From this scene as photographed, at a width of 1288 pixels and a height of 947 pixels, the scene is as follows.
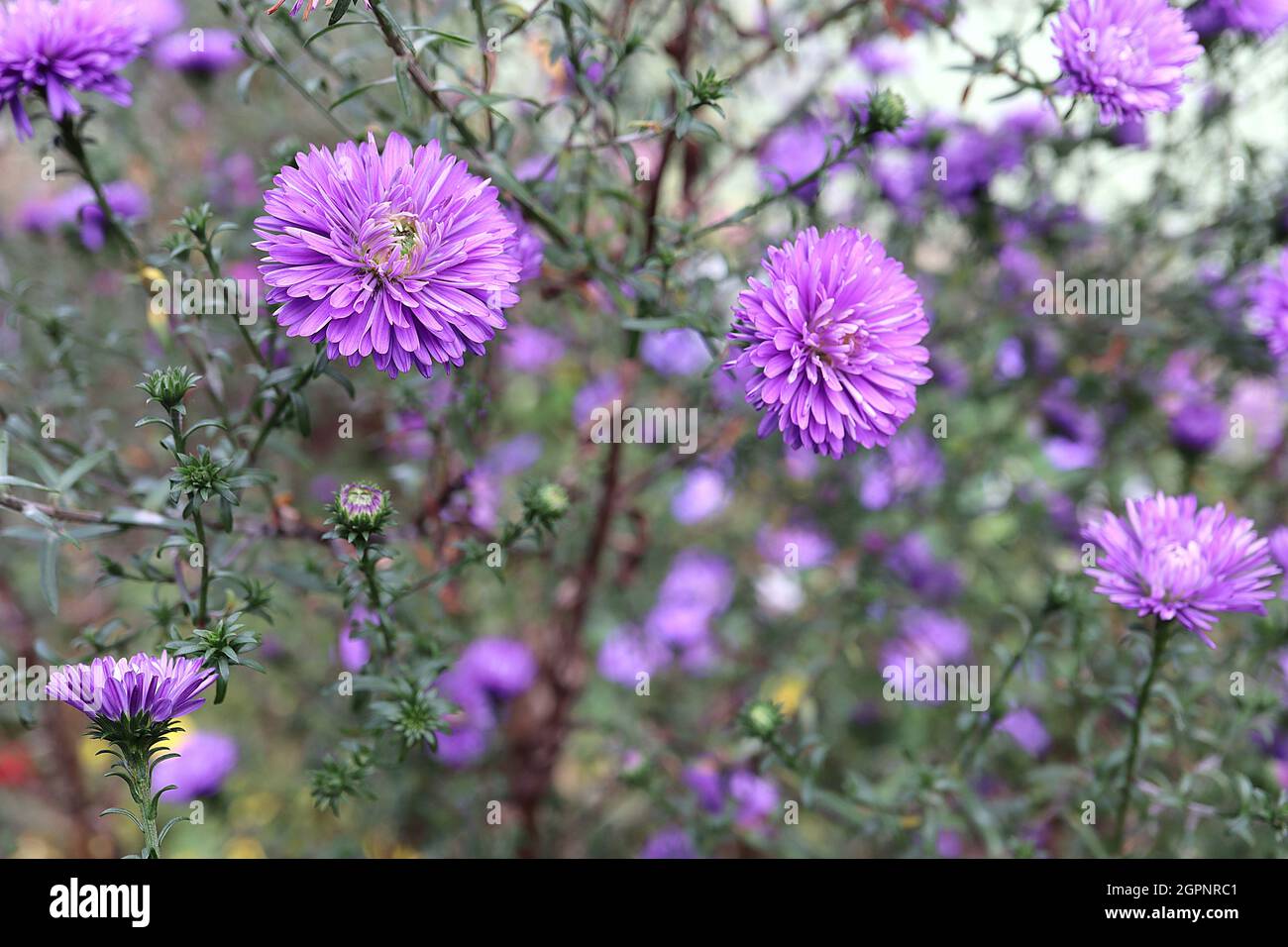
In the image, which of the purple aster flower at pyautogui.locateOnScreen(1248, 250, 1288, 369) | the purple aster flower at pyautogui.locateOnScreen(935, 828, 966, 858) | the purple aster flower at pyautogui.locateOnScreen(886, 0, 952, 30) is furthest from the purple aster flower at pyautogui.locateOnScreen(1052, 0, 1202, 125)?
the purple aster flower at pyautogui.locateOnScreen(935, 828, 966, 858)

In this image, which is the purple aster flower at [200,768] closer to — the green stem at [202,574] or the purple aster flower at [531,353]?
the green stem at [202,574]

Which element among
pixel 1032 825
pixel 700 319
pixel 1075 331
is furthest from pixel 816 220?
pixel 1032 825

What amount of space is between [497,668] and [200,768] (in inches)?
24.2

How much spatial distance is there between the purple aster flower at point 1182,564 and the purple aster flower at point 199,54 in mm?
1828

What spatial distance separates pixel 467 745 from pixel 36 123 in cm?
136

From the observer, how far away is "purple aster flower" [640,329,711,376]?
1951mm

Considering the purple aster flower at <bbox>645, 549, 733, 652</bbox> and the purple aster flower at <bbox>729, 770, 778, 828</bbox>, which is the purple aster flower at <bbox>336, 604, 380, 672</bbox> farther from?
the purple aster flower at <bbox>729, 770, 778, 828</bbox>

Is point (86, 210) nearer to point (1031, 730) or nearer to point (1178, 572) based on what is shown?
point (1178, 572)

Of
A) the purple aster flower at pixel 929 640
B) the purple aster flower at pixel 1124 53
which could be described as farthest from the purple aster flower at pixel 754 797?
the purple aster flower at pixel 1124 53

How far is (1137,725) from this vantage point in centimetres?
123

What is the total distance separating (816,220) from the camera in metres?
1.56

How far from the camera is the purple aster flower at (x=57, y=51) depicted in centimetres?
109

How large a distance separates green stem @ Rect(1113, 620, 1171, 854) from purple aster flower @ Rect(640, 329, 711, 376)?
1.01 meters

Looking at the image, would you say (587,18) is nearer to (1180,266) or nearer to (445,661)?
(445,661)
